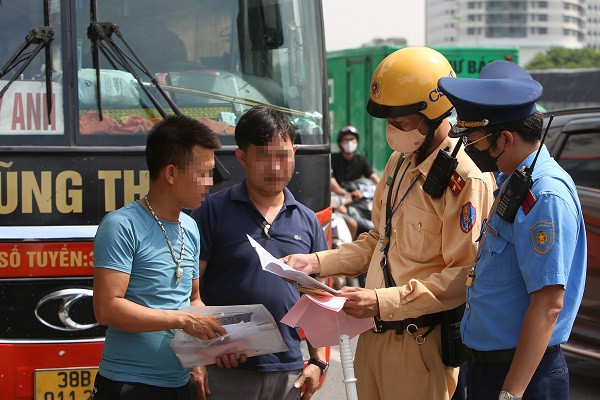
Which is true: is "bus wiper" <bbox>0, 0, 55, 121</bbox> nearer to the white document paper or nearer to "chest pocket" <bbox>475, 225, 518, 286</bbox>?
the white document paper

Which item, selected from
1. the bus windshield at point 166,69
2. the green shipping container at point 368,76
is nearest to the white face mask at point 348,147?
the green shipping container at point 368,76

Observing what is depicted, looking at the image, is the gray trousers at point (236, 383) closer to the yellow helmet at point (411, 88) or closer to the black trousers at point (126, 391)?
the black trousers at point (126, 391)

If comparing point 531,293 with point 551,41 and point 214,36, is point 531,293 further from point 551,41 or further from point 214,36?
point 551,41

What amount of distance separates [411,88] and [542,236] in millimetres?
867

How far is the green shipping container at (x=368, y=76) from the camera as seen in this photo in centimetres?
1442

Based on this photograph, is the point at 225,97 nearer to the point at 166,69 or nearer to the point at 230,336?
the point at 166,69

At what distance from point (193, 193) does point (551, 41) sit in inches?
6229

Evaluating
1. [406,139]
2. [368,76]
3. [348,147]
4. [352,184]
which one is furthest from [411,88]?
[368,76]

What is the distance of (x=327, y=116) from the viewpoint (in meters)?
4.60

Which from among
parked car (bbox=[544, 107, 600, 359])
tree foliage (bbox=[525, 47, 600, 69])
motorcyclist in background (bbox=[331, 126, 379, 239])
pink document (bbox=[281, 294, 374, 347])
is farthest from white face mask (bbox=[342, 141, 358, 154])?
tree foliage (bbox=[525, 47, 600, 69])

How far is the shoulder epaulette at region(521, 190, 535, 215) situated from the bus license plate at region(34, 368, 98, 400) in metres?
2.07

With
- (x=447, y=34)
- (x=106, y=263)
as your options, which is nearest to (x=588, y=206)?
(x=106, y=263)

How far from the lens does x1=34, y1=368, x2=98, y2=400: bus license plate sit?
382cm

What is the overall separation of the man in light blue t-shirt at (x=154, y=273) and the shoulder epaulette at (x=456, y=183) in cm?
85
